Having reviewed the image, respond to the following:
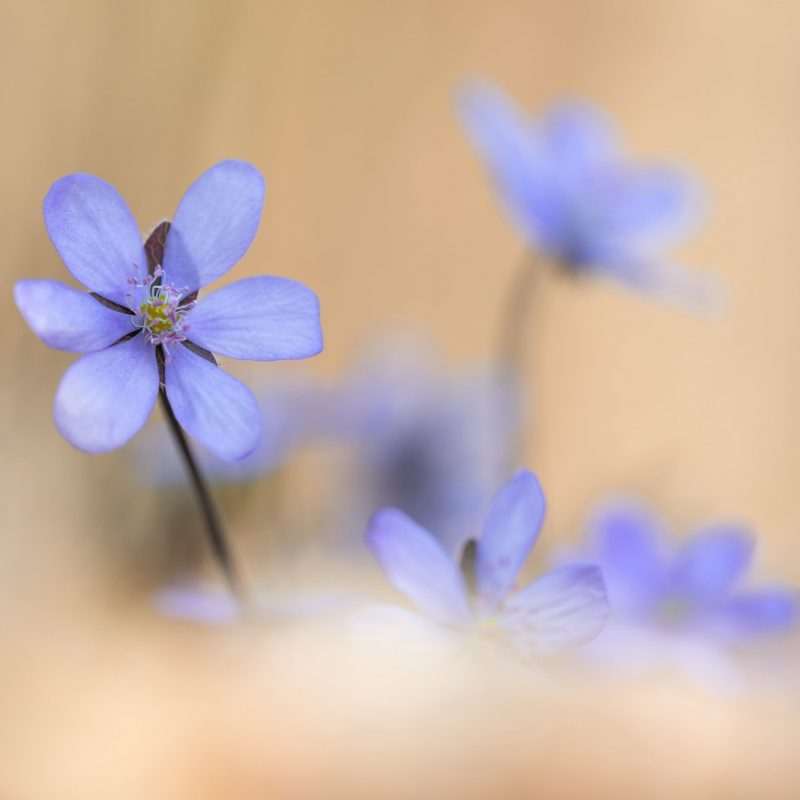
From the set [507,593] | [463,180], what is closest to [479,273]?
[463,180]

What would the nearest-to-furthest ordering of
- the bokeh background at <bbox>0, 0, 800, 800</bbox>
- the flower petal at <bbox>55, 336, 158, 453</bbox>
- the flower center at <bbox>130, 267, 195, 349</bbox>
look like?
the flower petal at <bbox>55, 336, 158, 453</bbox>, the flower center at <bbox>130, 267, 195, 349</bbox>, the bokeh background at <bbox>0, 0, 800, 800</bbox>

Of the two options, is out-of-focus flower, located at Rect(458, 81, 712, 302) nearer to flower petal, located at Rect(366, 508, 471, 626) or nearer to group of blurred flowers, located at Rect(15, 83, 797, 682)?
group of blurred flowers, located at Rect(15, 83, 797, 682)

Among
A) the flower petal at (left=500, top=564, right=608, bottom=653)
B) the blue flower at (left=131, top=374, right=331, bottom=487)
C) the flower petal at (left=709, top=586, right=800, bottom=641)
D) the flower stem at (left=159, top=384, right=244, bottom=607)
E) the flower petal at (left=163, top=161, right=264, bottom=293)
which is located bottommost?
the flower petal at (left=500, top=564, right=608, bottom=653)

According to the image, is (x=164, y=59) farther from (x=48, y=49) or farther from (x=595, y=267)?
(x=595, y=267)

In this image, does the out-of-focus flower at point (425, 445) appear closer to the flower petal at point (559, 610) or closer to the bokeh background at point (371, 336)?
the bokeh background at point (371, 336)

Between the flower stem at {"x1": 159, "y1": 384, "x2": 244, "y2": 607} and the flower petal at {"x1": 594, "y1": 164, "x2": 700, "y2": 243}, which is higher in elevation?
the flower petal at {"x1": 594, "y1": 164, "x2": 700, "y2": 243}

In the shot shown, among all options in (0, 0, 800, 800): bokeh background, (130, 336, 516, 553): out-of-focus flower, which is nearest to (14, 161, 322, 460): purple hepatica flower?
(0, 0, 800, 800): bokeh background

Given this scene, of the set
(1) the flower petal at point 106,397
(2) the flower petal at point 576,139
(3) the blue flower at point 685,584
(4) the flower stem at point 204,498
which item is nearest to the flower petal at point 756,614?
(3) the blue flower at point 685,584

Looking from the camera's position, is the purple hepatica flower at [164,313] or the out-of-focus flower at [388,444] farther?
the out-of-focus flower at [388,444]
